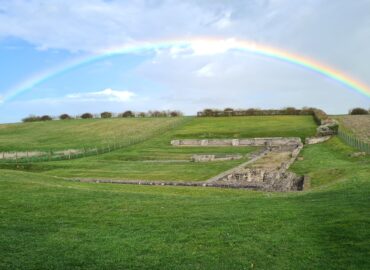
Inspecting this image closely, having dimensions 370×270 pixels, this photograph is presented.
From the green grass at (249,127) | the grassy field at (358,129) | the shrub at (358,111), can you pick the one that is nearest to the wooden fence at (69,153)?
the green grass at (249,127)

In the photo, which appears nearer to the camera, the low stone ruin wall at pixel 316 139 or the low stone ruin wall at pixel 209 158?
the low stone ruin wall at pixel 209 158

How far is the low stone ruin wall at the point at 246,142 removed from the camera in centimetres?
6788

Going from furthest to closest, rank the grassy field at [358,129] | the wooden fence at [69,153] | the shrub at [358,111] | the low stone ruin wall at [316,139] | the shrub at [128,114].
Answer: the shrub at [128,114] → the shrub at [358,111] → the low stone ruin wall at [316,139] → the grassy field at [358,129] → the wooden fence at [69,153]

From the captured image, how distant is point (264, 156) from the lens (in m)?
54.0

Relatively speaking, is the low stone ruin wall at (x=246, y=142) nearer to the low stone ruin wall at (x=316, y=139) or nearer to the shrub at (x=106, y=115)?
the low stone ruin wall at (x=316, y=139)

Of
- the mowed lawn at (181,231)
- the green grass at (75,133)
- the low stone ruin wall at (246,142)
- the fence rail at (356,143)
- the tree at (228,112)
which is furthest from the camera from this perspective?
the tree at (228,112)

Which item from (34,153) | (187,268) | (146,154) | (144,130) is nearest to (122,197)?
(187,268)

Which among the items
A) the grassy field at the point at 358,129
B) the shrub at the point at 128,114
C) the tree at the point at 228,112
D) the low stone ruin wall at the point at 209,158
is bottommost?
the low stone ruin wall at the point at 209,158

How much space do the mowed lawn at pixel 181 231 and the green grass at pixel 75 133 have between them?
5381cm

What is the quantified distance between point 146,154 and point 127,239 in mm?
48463

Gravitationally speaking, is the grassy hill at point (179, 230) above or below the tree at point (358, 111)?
below

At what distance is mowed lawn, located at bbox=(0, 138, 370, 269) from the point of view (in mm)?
10859

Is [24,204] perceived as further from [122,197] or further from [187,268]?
[187,268]

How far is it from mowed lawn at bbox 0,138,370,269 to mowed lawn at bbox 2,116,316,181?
18.0 metres
